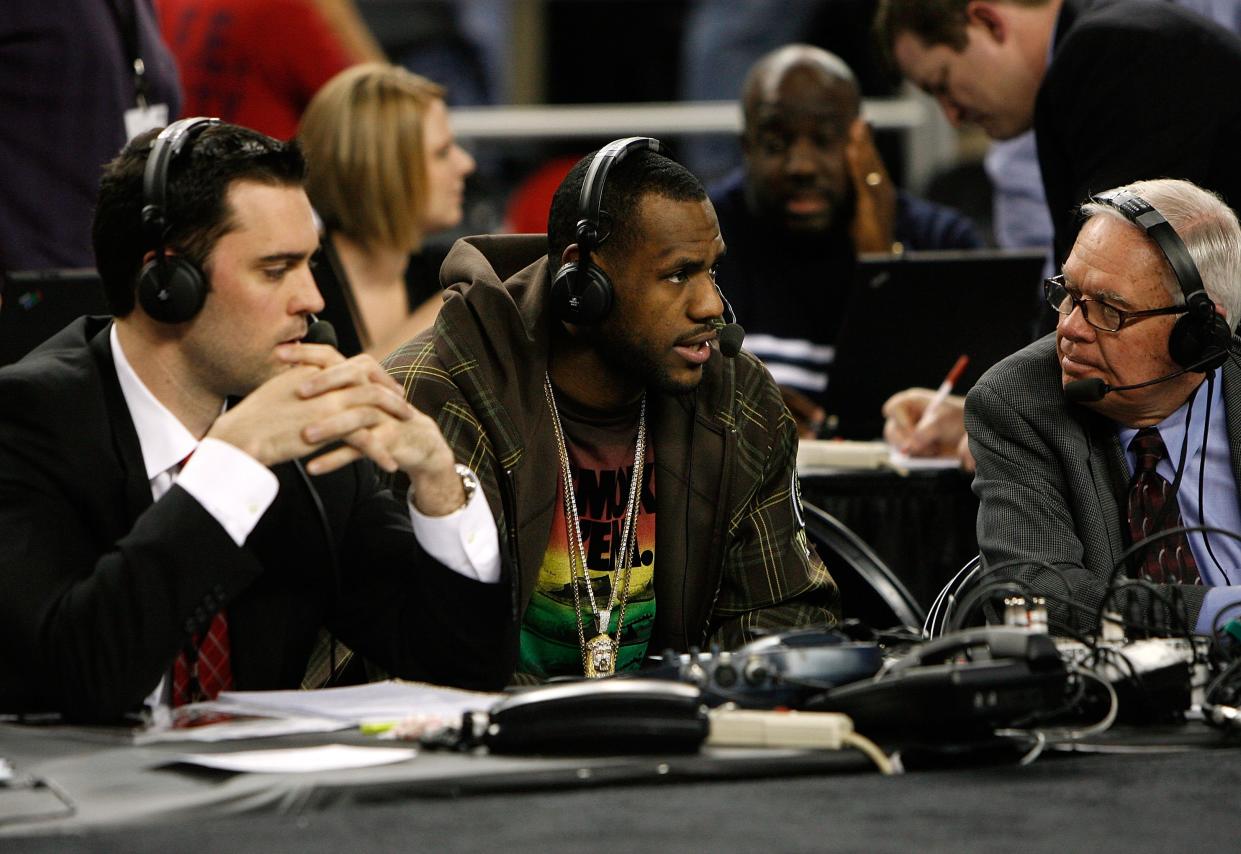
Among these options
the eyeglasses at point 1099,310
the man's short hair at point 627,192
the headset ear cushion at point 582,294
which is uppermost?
the man's short hair at point 627,192

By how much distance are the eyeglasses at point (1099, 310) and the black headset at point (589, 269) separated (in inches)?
24.5

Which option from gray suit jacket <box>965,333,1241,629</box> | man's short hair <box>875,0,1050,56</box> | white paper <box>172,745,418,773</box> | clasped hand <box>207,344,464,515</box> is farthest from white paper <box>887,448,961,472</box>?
white paper <box>172,745,418,773</box>

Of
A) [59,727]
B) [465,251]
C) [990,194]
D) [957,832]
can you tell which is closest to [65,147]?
[465,251]

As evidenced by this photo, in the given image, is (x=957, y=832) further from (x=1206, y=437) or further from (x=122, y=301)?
(x=1206, y=437)

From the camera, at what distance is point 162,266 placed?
177cm

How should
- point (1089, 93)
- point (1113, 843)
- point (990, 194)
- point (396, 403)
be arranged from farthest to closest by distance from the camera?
point (990, 194), point (1089, 93), point (396, 403), point (1113, 843)

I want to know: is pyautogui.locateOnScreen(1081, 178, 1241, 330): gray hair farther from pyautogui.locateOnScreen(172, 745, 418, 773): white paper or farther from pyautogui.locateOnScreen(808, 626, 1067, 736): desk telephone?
pyautogui.locateOnScreen(172, 745, 418, 773): white paper

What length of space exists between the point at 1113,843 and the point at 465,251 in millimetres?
1483

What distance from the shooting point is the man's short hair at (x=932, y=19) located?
3.28 m

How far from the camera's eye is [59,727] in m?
1.49

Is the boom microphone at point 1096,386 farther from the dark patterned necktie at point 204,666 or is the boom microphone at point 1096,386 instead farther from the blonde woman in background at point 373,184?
the blonde woman in background at point 373,184

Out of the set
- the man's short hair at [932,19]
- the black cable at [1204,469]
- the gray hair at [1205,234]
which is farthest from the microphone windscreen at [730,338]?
the man's short hair at [932,19]

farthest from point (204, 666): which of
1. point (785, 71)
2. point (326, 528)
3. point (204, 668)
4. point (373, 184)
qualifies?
point (785, 71)

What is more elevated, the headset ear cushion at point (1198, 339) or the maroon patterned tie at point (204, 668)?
the headset ear cushion at point (1198, 339)
